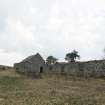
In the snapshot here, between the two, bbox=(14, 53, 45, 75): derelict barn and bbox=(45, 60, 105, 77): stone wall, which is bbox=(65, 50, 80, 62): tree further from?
bbox=(45, 60, 105, 77): stone wall

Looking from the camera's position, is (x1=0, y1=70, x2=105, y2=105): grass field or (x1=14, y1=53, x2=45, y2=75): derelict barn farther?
(x1=14, y1=53, x2=45, y2=75): derelict barn

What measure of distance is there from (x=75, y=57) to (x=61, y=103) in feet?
238

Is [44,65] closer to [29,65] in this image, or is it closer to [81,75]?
[29,65]

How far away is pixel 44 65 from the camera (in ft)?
197

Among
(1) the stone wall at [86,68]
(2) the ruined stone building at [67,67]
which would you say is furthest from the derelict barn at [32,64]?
(1) the stone wall at [86,68]

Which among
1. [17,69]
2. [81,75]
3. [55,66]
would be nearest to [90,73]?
[81,75]

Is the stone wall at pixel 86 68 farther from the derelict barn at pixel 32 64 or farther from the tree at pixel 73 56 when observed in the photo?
the tree at pixel 73 56

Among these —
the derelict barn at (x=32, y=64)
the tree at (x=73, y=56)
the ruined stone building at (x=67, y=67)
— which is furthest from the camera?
the tree at (x=73, y=56)

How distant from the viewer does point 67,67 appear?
49844mm

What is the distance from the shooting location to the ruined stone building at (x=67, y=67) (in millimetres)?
42531

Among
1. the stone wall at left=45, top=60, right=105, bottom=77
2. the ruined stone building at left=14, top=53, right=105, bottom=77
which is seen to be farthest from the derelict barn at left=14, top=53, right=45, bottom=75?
the stone wall at left=45, top=60, right=105, bottom=77

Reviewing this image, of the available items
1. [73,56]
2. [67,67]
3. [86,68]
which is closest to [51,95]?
[86,68]

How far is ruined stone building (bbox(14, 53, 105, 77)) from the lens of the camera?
42.5 metres

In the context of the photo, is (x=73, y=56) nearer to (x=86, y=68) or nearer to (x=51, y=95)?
(x=86, y=68)
